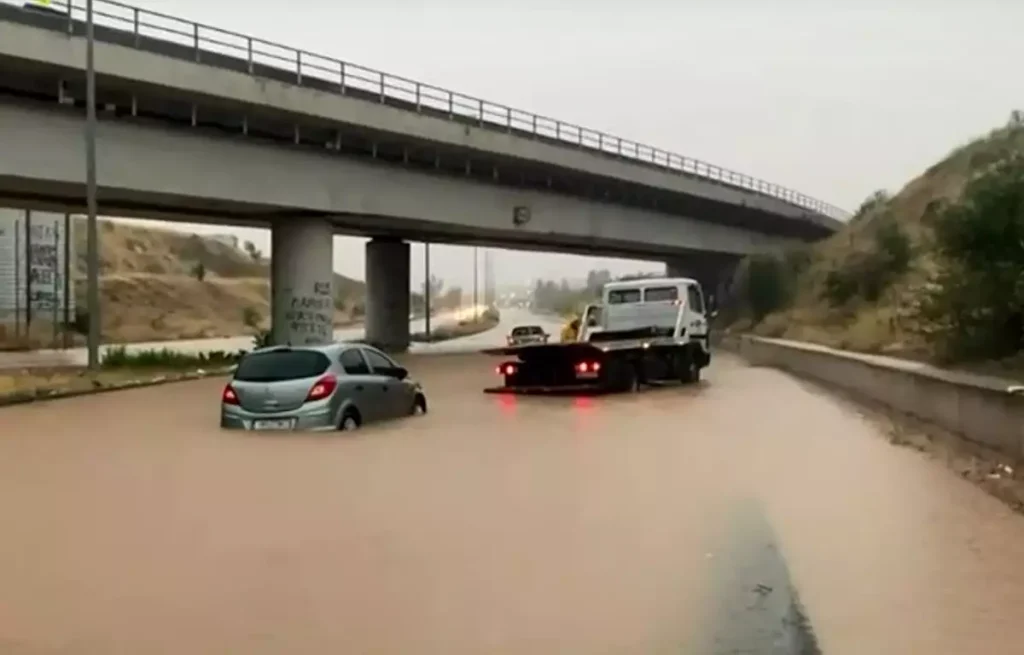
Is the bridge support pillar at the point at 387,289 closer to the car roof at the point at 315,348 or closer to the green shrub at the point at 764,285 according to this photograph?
the green shrub at the point at 764,285

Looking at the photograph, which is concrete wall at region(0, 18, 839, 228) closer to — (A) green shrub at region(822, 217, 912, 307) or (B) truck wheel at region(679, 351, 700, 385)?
(A) green shrub at region(822, 217, 912, 307)

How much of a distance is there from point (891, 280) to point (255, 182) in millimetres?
26408

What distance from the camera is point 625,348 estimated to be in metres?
27.7

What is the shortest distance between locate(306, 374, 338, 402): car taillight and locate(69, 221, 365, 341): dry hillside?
59133 mm

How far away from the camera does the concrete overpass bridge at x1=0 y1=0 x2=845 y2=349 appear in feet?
96.9

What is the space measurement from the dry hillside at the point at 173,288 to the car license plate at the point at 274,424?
193ft

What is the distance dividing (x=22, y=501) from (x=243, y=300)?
109326 millimetres

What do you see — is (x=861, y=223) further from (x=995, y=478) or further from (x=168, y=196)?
(x=995, y=478)

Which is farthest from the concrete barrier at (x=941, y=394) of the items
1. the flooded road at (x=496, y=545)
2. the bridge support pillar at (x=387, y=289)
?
the bridge support pillar at (x=387, y=289)

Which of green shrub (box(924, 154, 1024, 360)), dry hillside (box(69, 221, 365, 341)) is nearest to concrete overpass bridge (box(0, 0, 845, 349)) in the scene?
green shrub (box(924, 154, 1024, 360))

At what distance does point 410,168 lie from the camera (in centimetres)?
4169

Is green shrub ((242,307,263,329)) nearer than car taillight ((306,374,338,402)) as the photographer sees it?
No

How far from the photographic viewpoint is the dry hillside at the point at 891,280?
28.1 meters

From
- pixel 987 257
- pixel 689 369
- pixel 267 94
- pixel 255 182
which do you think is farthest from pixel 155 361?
pixel 987 257
